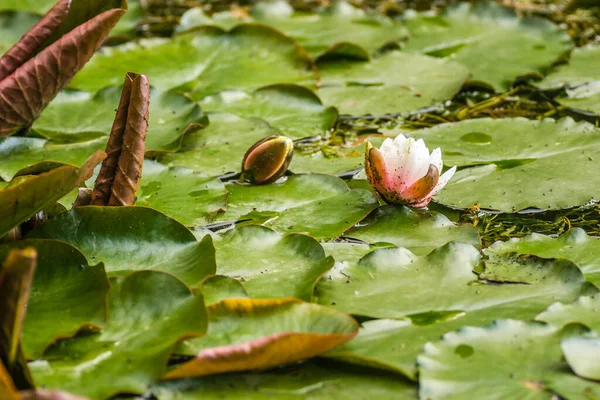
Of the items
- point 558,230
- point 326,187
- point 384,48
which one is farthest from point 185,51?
point 558,230

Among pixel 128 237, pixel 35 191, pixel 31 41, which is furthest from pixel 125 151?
pixel 31 41

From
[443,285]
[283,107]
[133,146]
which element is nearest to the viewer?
[443,285]

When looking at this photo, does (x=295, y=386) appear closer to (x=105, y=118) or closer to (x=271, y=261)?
(x=271, y=261)

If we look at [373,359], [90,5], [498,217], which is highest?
[90,5]

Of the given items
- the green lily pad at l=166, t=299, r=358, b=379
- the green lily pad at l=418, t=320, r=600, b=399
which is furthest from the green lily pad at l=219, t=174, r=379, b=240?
the green lily pad at l=418, t=320, r=600, b=399

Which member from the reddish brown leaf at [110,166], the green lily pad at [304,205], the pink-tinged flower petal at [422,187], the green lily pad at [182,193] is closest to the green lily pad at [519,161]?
the pink-tinged flower petal at [422,187]

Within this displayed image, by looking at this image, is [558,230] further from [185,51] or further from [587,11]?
[587,11]
